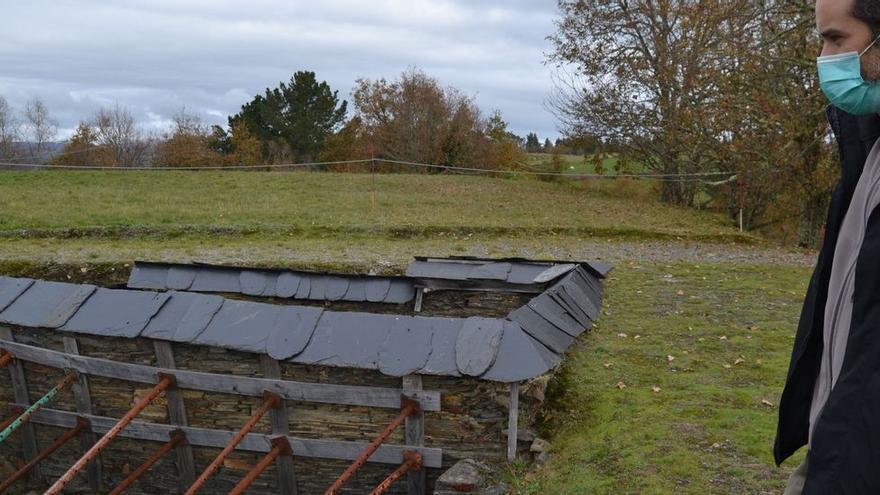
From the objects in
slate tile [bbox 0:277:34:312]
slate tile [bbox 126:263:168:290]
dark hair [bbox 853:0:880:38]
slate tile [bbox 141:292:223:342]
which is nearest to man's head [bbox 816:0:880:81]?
dark hair [bbox 853:0:880:38]

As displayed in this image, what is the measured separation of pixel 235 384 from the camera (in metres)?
6.05

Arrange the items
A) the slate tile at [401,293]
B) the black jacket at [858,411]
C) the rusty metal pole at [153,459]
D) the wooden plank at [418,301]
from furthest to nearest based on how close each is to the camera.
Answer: the wooden plank at [418,301]
the slate tile at [401,293]
the rusty metal pole at [153,459]
the black jacket at [858,411]

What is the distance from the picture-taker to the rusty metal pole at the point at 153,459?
6.29 meters

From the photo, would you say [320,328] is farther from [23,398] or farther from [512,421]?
[23,398]

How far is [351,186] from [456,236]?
952 centimetres

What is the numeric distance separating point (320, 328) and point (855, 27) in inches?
188

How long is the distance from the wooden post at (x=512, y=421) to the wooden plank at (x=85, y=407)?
4148 mm

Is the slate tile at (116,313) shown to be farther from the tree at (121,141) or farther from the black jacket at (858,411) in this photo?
the tree at (121,141)

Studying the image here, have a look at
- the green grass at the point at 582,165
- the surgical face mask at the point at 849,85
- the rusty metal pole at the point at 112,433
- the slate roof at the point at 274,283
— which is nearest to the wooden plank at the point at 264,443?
the rusty metal pole at the point at 112,433

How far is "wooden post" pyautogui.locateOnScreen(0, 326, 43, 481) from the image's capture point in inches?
281

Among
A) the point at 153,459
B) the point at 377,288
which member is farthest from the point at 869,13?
the point at 377,288

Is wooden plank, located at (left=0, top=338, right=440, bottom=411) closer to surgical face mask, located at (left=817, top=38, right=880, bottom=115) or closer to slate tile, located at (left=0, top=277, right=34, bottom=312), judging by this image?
slate tile, located at (left=0, top=277, right=34, bottom=312)

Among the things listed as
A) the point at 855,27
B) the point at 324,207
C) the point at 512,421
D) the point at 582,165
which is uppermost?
the point at 582,165

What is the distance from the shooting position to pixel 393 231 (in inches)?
645
